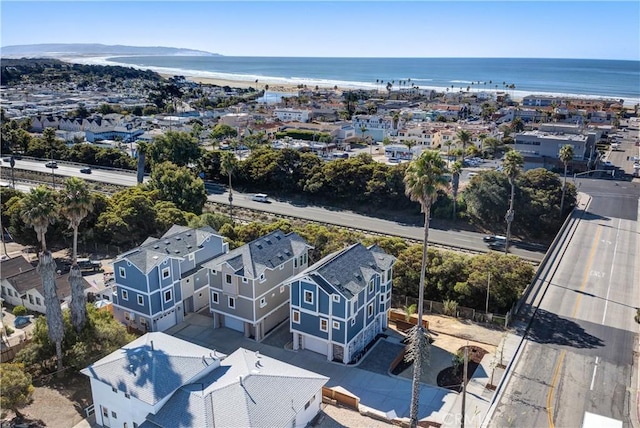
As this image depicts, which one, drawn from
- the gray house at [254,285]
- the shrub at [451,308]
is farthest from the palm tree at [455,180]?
the gray house at [254,285]

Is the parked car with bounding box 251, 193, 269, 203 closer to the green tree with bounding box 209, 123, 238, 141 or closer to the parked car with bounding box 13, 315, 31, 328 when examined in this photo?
the parked car with bounding box 13, 315, 31, 328

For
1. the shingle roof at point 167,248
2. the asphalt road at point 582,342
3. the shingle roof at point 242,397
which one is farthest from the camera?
the shingle roof at point 167,248

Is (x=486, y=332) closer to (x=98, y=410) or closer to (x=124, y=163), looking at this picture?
(x=98, y=410)

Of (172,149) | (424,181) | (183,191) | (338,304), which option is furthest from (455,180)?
(172,149)

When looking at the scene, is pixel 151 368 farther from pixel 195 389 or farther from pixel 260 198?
pixel 260 198

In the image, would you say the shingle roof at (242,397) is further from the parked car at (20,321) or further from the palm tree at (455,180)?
the palm tree at (455,180)

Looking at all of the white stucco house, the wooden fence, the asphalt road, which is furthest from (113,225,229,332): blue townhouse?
the asphalt road
